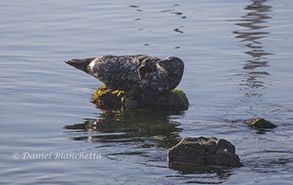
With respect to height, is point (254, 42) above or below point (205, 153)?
above

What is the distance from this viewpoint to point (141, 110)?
42.4 ft

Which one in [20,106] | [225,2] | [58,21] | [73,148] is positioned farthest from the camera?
[225,2]

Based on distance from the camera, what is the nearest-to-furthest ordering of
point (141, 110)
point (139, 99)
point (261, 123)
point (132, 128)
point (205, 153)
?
point (205, 153)
point (261, 123)
point (132, 128)
point (141, 110)
point (139, 99)

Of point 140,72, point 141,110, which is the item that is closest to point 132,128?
point 141,110

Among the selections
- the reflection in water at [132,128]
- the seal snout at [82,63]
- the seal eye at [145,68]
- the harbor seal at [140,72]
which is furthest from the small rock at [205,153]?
the seal snout at [82,63]

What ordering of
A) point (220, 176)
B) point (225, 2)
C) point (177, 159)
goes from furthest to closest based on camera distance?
point (225, 2)
point (177, 159)
point (220, 176)

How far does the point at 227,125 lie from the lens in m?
11.5

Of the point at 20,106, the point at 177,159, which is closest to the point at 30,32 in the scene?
the point at 20,106

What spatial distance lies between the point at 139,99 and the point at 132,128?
197 centimetres

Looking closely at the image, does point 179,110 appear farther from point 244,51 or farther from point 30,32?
point 30,32

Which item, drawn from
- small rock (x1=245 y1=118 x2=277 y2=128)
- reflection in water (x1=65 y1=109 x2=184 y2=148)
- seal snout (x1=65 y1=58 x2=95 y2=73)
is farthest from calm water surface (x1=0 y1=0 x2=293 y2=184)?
seal snout (x1=65 y1=58 x2=95 y2=73)

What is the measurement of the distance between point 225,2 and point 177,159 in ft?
68.9

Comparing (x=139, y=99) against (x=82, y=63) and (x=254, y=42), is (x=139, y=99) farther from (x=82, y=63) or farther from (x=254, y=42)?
(x=254, y=42)

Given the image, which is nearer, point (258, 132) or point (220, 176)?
point (220, 176)
